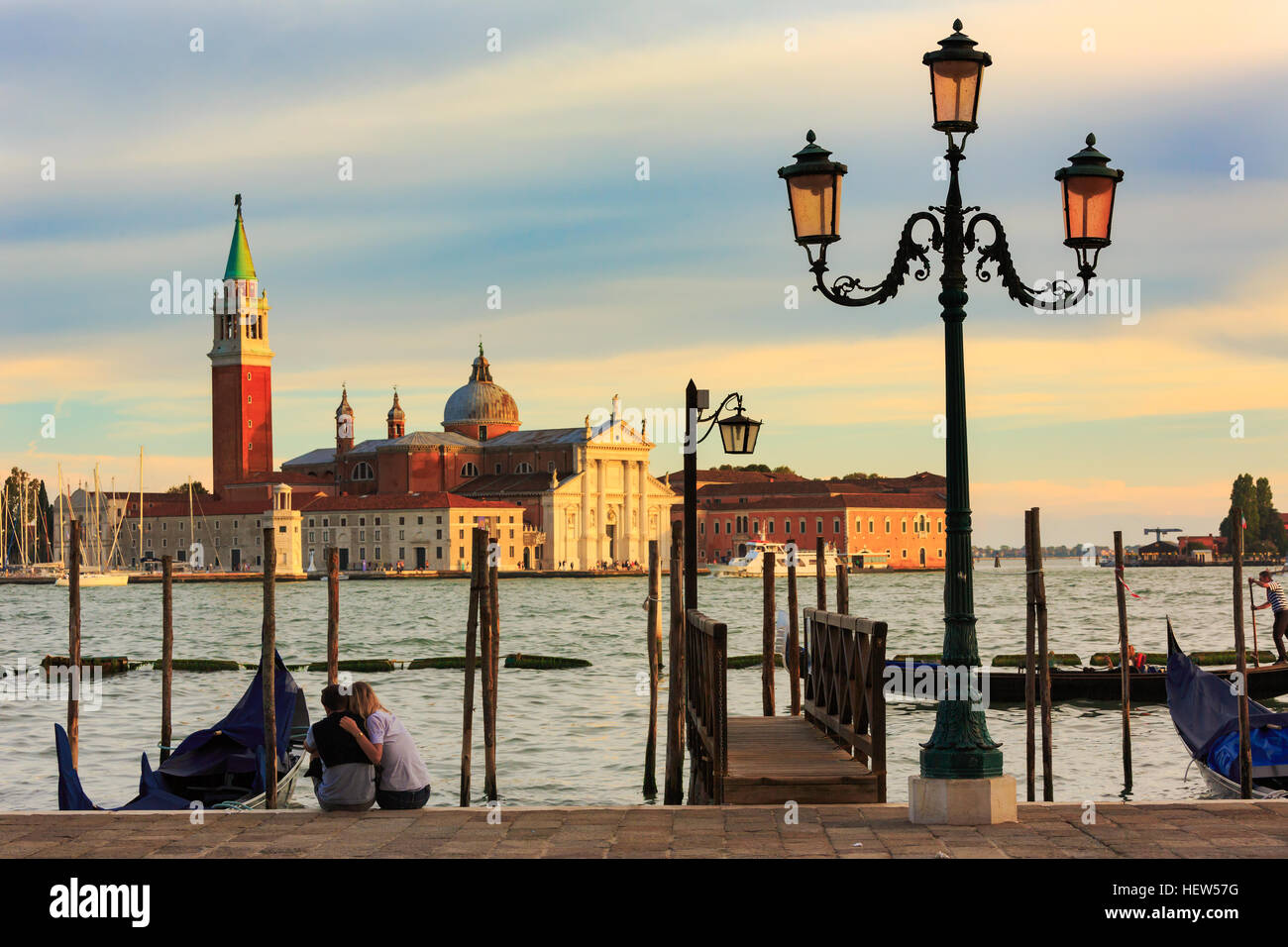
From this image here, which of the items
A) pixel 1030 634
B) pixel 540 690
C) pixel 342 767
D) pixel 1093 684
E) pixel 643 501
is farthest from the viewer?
pixel 643 501

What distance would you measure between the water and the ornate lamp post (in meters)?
6.32

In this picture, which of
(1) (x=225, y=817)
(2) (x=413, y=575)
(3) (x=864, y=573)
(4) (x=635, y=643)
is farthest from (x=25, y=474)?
(1) (x=225, y=817)

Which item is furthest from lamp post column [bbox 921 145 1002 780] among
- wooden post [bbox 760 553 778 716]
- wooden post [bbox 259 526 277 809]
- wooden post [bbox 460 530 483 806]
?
wooden post [bbox 760 553 778 716]

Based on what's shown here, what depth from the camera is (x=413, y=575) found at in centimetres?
8600

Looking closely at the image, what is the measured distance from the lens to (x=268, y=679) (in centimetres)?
919

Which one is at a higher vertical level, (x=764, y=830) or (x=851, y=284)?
(x=851, y=284)

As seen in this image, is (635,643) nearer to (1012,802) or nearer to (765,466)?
(1012,802)

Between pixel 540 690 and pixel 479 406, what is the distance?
7106 centimetres

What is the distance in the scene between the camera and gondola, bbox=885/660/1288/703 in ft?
62.9

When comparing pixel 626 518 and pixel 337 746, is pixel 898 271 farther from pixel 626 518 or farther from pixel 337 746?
pixel 626 518

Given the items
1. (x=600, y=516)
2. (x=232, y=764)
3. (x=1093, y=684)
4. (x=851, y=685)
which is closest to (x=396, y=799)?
(x=851, y=685)

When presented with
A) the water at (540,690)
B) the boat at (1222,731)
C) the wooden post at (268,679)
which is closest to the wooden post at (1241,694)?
the boat at (1222,731)

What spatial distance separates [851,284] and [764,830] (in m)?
2.16

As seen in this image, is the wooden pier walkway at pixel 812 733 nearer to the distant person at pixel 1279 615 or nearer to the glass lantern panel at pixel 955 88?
the glass lantern panel at pixel 955 88
